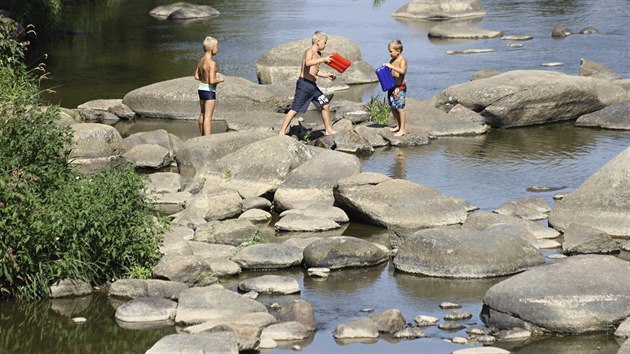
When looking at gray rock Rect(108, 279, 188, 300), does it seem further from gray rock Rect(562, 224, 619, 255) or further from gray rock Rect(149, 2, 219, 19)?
gray rock Rect(149, 2, 219, 19)

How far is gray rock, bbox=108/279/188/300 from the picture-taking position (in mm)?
12719

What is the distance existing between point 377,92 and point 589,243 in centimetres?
1247

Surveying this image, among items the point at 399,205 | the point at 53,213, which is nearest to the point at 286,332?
the point at 53,213

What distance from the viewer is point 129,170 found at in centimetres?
1366

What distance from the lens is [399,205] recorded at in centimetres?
1541

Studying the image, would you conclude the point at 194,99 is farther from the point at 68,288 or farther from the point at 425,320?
the point at 425,320

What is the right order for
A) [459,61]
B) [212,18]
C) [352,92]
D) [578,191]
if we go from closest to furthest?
1. [578,191]
2. [352,92]
3. [459,61]
4. [212,18]

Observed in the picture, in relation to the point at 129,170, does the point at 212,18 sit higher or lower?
lower

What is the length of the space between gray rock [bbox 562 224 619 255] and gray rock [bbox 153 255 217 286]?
159 inches

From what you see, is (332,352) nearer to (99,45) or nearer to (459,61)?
(459,61)

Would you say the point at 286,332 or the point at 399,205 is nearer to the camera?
the point at 286,332

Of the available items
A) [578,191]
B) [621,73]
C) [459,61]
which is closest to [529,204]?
[578,191]

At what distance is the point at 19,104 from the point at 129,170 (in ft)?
4.58

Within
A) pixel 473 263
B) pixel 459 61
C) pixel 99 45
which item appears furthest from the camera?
pixel 99 45
